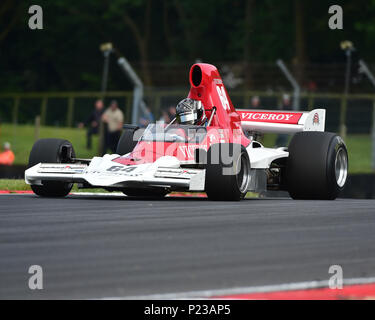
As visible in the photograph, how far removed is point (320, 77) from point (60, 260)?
62.2 ft

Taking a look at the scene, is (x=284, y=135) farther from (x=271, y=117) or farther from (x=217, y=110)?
(x=217, y=110)

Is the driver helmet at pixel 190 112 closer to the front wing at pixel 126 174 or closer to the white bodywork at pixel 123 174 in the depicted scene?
the white bodywork at pixel 123 174

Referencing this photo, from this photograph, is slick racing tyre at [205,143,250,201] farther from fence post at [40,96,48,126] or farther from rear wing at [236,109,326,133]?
fence post at [40,96,48,126]

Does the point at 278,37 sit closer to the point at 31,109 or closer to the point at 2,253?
the point at 31,109

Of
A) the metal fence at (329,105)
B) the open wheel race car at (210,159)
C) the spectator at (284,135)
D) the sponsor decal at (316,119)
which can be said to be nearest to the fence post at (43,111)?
the metal fence at (329,105)

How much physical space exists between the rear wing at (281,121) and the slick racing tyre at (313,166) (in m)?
0.81

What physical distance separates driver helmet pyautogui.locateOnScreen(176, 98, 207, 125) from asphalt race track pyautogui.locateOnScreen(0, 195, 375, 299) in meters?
2.20

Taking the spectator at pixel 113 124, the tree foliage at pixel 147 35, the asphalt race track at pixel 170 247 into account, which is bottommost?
the asphalt race track at pixel 170 247

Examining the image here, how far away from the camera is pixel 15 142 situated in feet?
92.9

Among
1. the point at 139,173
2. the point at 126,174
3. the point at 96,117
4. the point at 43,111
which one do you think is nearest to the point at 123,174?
the point at 126,174

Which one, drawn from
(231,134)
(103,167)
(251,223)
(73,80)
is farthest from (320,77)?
(73,80)

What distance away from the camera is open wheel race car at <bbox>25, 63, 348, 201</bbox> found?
10508 mm

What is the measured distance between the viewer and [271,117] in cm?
1303

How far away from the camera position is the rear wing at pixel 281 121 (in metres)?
12.9
